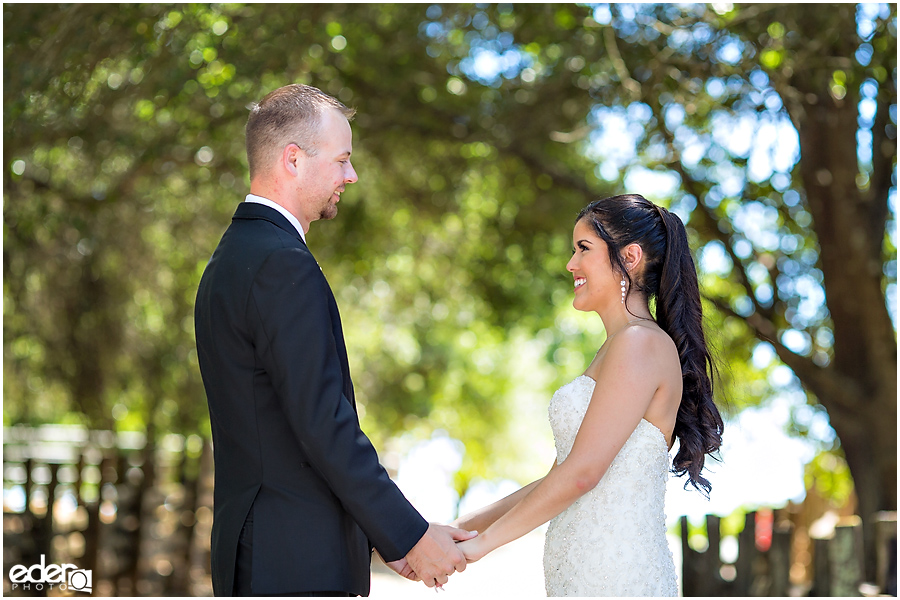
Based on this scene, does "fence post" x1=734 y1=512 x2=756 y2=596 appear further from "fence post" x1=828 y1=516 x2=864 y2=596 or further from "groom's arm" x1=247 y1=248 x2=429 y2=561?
"groom's arm" x1=247 y1=248 x2=429 y2=561

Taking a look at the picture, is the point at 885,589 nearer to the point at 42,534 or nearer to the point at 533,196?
the point at 533,196

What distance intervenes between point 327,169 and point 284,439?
0.88 m

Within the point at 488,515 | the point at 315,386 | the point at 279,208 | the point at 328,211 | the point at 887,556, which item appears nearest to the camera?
the point at 315,386

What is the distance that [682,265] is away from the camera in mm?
3104

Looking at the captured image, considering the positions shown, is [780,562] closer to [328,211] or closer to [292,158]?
[328,211]

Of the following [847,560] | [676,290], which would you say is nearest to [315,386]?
[676,290]

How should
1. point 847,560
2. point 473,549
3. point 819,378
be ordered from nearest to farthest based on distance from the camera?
point 473,549 < point 847,560 < point 819,378

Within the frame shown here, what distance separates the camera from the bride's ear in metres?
3.05

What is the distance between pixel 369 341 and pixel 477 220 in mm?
4981

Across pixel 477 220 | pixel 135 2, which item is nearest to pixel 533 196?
pixel 477 220

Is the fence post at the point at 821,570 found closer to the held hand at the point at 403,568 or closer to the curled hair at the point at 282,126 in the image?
the held hand at the point at 403,568

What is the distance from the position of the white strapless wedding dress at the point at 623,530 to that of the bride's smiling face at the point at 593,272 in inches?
14.1

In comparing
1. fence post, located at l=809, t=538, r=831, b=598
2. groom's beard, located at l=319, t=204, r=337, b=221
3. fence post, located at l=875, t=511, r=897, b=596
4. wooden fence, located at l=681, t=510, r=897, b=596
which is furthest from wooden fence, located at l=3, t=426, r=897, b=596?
groom's beard, located at l=319, t=204, r=337, b=221

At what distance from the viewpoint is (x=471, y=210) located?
10.3m
